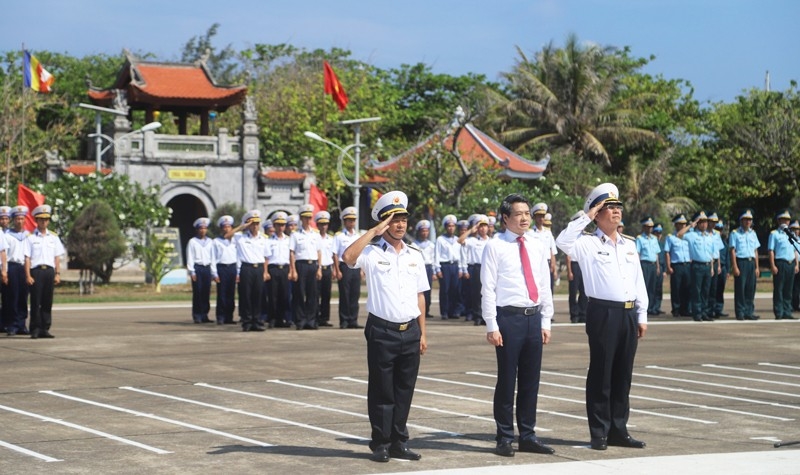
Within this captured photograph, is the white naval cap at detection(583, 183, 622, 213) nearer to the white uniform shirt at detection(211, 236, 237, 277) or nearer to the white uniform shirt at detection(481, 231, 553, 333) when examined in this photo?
the white uniform shirt at detection(481, 231, 553, 333)

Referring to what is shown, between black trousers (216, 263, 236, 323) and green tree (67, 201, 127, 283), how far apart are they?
43.6ft

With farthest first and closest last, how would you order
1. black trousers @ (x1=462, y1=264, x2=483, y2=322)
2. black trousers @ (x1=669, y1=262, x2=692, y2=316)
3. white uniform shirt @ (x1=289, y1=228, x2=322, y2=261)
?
black trousers @ (x1=669, y1=262, x2=692, y2=316) → black trousers @ (x1=462, y1=264, x2=483, y2=322) → white uniform shirt @ (x1=289, y1=228, x2=322, y2=261)

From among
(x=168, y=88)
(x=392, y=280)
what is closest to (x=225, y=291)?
(x=392, y=280)

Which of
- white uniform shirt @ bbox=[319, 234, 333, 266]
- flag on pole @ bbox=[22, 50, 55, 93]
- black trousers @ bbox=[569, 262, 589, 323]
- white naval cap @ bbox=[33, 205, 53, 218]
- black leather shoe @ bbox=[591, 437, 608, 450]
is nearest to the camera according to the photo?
black leather shoe @ bbox=[591, 437, 608, 450]

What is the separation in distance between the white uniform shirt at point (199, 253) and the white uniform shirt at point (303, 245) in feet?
7.86

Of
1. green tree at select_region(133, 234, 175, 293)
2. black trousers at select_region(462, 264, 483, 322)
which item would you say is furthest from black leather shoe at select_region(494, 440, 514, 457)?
green tree at select_region(133, 234, 175, 293)

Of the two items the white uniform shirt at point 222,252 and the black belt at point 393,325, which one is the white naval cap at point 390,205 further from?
the white uniform shirt at point 222,252

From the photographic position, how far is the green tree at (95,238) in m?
34.6

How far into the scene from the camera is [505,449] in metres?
9.00

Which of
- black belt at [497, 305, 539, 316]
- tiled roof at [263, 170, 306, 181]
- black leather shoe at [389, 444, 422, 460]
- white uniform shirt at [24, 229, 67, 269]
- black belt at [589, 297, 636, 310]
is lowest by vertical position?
black leather shoe at [389, 444, 422, 460]

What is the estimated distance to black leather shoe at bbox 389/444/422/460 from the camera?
349 inches

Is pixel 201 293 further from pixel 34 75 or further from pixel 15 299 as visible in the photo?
pixel 34 75

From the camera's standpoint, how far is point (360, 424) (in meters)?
10.5

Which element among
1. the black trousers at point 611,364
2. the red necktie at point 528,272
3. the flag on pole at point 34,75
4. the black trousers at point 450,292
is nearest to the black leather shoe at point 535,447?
the black trousers at point 611,364
